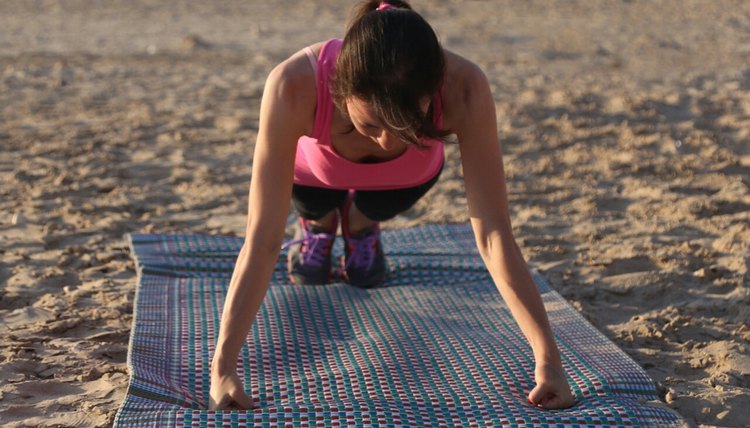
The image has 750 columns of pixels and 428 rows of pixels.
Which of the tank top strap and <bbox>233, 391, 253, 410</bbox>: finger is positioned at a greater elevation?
the tank top strap

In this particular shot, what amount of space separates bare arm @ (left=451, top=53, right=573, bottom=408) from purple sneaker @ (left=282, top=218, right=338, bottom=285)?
87 cm

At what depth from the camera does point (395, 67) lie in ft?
6.19

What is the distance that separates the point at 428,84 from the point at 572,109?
11.8ft

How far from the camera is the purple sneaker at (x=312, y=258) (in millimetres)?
3061

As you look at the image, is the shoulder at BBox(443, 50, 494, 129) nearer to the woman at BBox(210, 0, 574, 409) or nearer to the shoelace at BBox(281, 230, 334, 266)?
the woman at BBox(210, 0, 574, 409)

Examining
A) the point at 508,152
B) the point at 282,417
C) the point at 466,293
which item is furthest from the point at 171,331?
the point at 508,152

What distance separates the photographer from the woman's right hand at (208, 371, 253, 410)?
208cm

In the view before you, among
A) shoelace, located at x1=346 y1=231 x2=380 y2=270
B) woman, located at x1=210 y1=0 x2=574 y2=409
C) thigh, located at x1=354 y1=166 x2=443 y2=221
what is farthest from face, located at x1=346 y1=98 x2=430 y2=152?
shoelace, located at x1=346 y1=231 x2=380 y2=270

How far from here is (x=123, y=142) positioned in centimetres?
495

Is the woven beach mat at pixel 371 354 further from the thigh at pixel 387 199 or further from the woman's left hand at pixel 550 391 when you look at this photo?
the thigh at pixel 387 199

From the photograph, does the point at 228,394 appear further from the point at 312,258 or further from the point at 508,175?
the point at 508,175

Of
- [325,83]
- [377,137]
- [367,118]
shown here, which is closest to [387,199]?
[325,83]

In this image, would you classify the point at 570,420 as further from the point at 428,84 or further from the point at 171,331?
the point at 171,331

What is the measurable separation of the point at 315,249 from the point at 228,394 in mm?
1032
